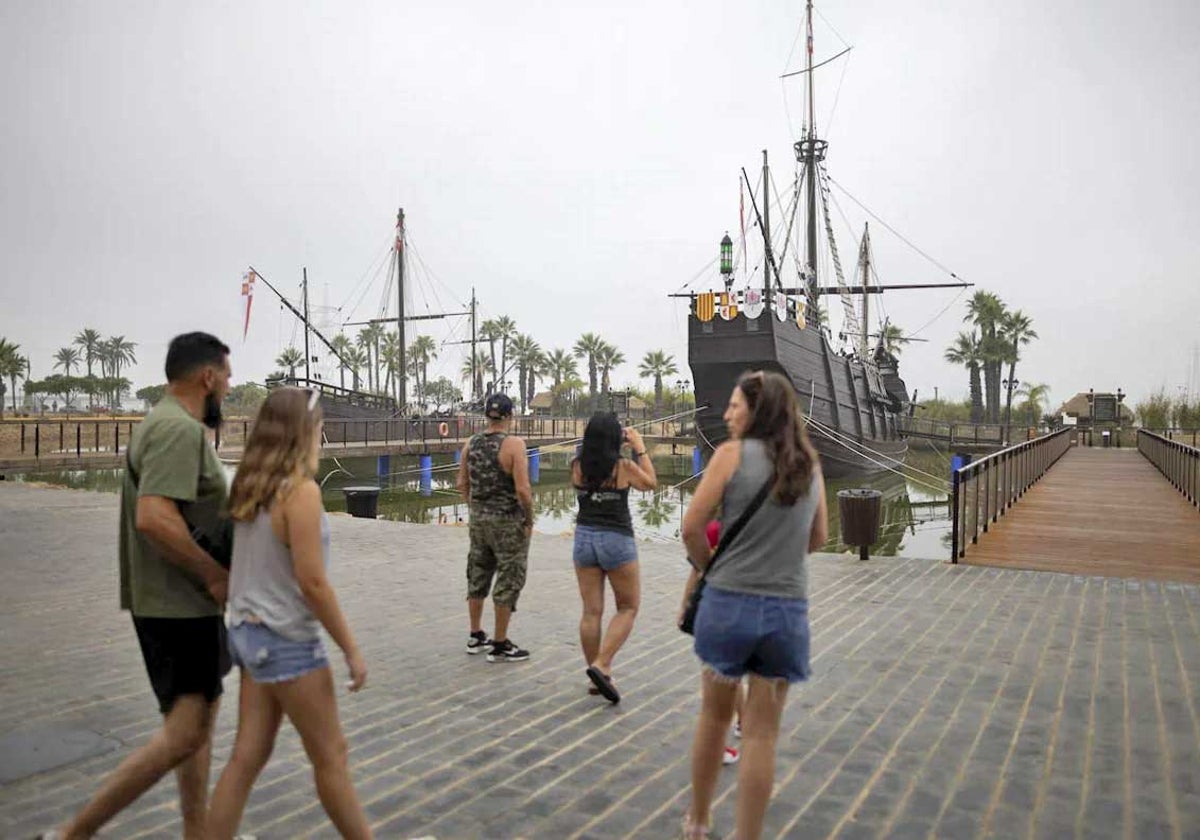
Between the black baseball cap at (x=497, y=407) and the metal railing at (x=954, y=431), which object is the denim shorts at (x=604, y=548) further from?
the metal railing at (x=954, y=431)

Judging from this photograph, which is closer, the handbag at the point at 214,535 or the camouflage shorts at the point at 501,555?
the handbag at the point at 214,535

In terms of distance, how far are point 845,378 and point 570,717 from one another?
103 ft

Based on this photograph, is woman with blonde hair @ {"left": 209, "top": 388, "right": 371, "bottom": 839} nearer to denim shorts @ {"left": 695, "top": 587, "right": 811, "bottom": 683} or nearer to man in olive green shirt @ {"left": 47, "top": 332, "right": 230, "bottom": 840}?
man in olive green shirt @ {"left": 47, "top": 332, "right": 230, "bottom": 840}

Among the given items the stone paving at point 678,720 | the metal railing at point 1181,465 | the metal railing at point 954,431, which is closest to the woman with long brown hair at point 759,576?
the stone paving at point 678,720

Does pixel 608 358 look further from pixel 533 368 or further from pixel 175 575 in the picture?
pixel 175 575

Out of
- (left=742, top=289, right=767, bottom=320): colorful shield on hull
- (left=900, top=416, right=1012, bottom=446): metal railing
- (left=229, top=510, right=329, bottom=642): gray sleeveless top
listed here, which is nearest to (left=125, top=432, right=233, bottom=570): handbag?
(left=229, top=510, right=329, bottom=642): gray sleeveless top

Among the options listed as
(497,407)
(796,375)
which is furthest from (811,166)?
(497,407)

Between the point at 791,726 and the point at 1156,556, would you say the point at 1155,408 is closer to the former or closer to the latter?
the point at 1156,556

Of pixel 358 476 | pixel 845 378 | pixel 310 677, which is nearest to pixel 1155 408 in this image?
pixel 845 378

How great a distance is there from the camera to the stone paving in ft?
11.1

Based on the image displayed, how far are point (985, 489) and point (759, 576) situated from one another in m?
9.80

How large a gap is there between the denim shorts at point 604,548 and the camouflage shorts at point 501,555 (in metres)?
0.67

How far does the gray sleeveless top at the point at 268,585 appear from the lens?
2.50 metres

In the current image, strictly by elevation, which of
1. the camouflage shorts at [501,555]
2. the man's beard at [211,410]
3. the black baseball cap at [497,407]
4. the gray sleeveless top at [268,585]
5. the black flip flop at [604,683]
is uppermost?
the black baseball cap at [497,407]
